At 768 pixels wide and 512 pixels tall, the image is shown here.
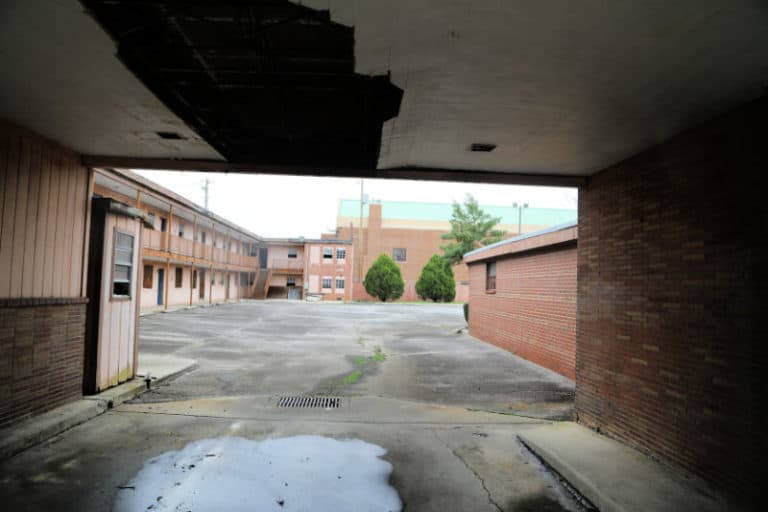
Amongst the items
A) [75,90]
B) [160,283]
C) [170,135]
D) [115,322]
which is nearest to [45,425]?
[115,322]

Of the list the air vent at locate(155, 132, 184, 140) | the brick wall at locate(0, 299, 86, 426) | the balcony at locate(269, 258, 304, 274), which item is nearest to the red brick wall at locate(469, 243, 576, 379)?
the air vent at locate(155, 132, 184, 140)

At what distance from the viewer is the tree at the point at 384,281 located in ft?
154

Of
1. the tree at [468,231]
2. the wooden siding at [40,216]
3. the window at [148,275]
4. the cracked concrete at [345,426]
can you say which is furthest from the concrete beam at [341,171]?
the tree at [468,231]

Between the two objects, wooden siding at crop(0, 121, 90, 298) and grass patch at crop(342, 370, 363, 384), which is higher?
wooden siding at crop(0, 121, 90, 298)

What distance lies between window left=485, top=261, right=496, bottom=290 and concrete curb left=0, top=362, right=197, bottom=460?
422 inches

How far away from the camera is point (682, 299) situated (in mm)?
4641

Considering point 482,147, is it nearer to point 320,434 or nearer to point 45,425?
point 320,434

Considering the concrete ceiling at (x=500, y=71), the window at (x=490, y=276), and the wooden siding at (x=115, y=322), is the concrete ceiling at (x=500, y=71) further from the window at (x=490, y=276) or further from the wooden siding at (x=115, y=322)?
the window at (x=490, y=276)

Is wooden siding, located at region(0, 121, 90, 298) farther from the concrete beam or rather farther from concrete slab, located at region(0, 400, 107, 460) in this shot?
concrete slab, located at region(0, 400, 107, 460)

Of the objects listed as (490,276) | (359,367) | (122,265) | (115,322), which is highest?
(490,276)

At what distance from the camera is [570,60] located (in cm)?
337

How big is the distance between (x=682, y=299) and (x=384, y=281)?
42391 millimetres

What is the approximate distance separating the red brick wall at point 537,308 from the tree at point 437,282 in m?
31.0

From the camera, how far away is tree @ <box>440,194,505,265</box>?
41375 mm
